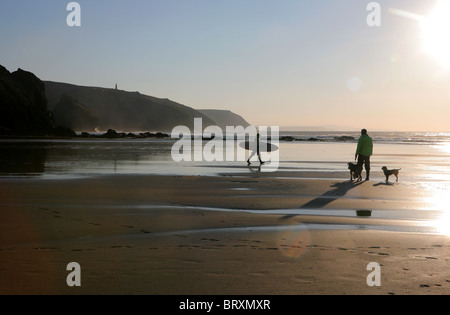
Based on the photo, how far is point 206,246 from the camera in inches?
295

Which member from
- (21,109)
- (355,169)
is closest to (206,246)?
(355,169)

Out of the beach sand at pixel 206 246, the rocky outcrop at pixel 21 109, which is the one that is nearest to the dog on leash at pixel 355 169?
the beach sand at pixel 206 246

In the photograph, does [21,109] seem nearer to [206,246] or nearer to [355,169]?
[355,169]

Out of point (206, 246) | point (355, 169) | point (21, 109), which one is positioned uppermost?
point (21, 109)

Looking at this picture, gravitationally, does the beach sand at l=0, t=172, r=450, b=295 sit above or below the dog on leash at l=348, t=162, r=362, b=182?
below

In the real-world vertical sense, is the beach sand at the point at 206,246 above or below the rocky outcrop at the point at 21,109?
below

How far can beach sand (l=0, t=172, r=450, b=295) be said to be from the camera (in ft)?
18.3

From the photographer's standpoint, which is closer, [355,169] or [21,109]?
[355,169]

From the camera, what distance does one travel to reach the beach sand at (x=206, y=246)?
5578mm

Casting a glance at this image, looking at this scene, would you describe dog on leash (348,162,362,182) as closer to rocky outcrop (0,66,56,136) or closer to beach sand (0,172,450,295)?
beach sand (0,172,450,295)

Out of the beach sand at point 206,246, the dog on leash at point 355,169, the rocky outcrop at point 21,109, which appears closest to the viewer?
the beach sand at point 206,246

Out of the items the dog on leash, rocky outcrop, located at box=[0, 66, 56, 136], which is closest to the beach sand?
the dog on leash

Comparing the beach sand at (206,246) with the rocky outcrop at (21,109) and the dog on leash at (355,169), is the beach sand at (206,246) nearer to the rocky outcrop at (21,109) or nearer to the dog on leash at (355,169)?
the dog on leash at (355,169)
